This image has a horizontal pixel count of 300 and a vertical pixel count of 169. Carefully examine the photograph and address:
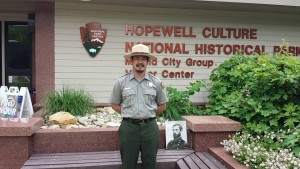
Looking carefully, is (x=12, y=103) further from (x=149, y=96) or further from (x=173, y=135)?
(x=173, y=135)

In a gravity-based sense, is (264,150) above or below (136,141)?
below

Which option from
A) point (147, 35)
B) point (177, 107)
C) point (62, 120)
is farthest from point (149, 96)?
point (147, 35)

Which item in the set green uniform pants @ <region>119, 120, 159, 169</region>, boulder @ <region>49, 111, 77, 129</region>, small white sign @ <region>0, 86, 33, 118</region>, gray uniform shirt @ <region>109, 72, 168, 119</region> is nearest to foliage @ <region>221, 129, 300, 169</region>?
green uniform pants @ <region>119, 120, 159, 169</region>

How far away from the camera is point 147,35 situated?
21.7 ft

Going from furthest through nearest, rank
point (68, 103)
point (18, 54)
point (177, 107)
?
point (18, 54)
point (177, 107)
point (68, 103)

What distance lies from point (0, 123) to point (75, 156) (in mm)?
1104

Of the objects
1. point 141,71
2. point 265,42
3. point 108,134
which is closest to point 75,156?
point 108,134

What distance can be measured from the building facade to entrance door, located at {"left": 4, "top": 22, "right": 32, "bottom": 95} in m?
0.36

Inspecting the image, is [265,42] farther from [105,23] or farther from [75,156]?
[75,156]

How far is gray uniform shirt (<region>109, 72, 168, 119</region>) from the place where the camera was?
135 inches

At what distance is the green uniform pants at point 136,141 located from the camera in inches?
134

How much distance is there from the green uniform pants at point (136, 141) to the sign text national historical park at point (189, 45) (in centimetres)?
325

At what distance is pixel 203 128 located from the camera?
436cm

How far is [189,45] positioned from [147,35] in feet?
3.25
